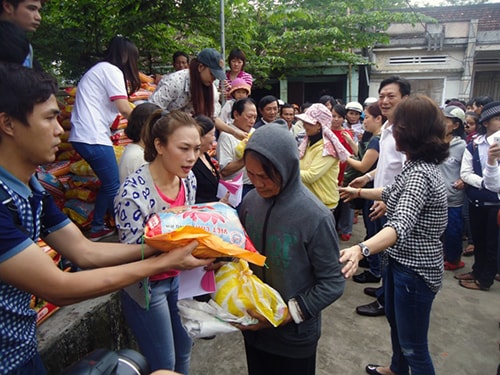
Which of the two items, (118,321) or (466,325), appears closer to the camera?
(118,321)

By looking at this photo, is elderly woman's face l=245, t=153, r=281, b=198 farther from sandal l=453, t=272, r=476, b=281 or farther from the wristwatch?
sandal l=453, t=272, r=476, b=281

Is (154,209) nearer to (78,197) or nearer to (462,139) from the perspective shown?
(78,197)

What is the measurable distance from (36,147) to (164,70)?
22.4 feet

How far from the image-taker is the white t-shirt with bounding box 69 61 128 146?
2.81 m

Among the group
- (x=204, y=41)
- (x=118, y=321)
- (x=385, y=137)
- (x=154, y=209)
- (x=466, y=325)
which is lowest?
(x=466, y=325)

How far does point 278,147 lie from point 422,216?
999mm

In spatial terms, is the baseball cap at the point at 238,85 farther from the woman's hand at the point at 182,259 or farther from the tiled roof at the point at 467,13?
the tiled roof at the point at 467,13

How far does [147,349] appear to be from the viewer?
1.84 meters

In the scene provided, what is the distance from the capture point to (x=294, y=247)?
1514mm

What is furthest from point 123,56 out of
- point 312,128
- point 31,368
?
point 31,368

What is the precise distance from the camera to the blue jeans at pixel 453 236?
4105 mm

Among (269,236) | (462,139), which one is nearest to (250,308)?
(269,236)

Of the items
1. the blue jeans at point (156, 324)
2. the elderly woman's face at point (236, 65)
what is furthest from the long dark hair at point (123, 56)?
the blue jeans at point (156, 324)

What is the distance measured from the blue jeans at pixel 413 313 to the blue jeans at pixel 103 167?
2381mm
